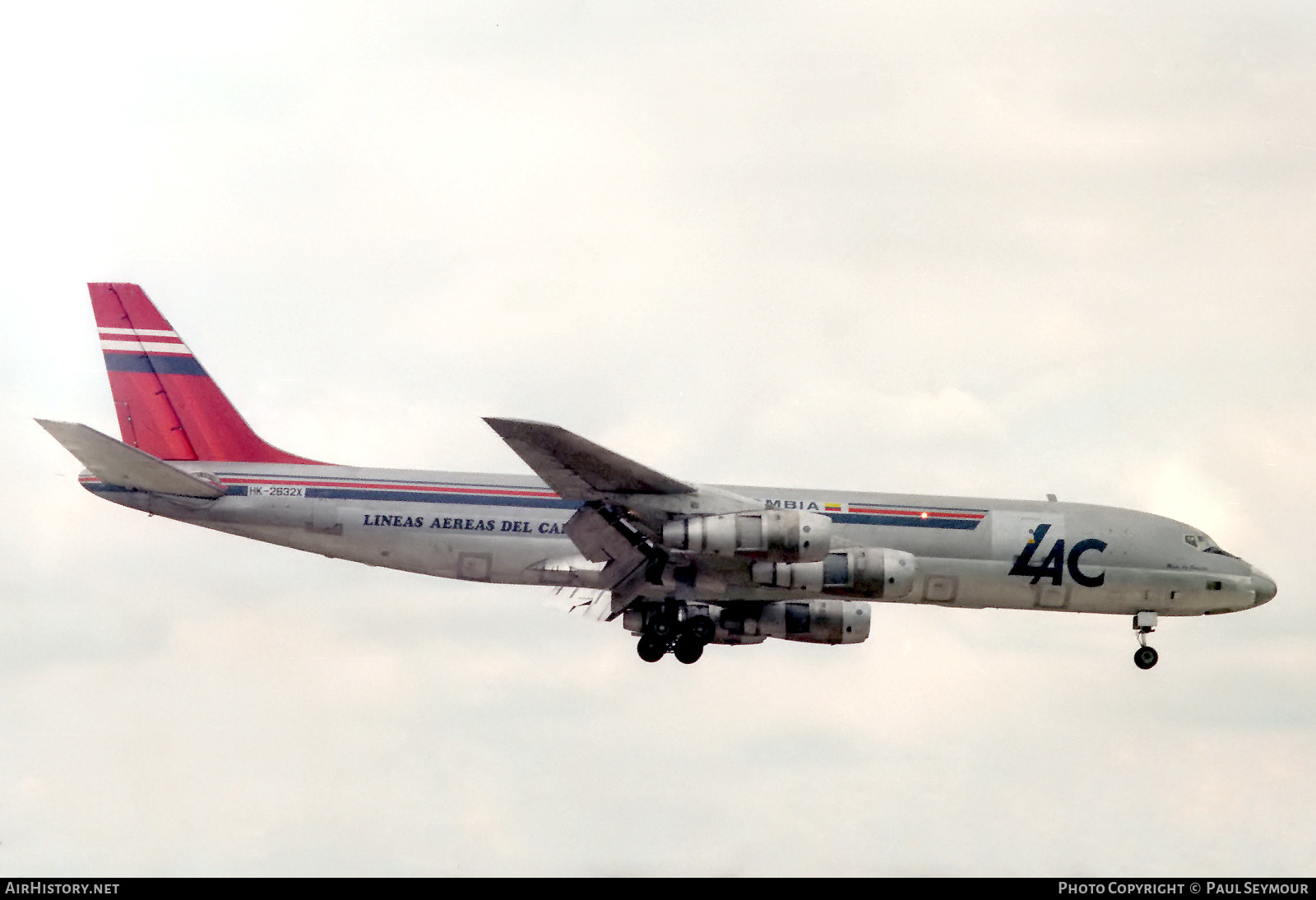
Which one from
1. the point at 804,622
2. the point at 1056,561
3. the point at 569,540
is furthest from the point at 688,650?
the point at 1056,561

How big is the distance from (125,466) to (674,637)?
43.9ft

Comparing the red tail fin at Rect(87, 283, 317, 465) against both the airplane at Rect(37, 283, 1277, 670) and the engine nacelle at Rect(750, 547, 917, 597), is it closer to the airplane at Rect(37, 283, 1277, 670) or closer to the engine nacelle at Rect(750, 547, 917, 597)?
the airplane at Rect(37, 283, 1277, 670)

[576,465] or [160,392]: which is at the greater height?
[160,392]

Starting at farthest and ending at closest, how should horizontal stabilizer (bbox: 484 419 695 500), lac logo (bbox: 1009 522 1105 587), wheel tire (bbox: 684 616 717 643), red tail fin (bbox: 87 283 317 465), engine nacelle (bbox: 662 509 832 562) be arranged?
red tail fin (bbox: 87 283 317 465), wheel tire (bbox: 684 616 717 643), lac logo (bbox: 1009 522 1105 587), engine nacelle (bbox: 662 509 832 562), horizontal stabilizer (bbox: 484 419 695 500)

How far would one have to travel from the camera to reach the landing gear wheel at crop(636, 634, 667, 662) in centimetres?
4512

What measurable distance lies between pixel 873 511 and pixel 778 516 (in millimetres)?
5083

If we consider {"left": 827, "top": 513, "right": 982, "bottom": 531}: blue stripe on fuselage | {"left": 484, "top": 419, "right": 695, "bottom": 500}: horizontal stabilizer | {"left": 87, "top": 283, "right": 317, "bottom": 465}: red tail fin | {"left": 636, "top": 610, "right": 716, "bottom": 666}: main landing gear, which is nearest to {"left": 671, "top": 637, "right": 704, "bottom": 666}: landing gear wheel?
{"left": 636, "top": 610, "right": 716, "bottom": 666}: main landing gear

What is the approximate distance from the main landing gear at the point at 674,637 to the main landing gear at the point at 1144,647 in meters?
10.5

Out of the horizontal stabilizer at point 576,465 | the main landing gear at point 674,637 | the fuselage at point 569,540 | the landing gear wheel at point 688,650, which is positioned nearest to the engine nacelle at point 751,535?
the horizontal stabilizer at point 576,465

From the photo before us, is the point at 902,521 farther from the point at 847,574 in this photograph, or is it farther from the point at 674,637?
the point at 674,637

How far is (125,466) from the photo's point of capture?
42.8 m

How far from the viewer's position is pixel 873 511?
44.7m

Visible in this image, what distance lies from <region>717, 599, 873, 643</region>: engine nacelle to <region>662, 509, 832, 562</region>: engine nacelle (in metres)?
6.49
